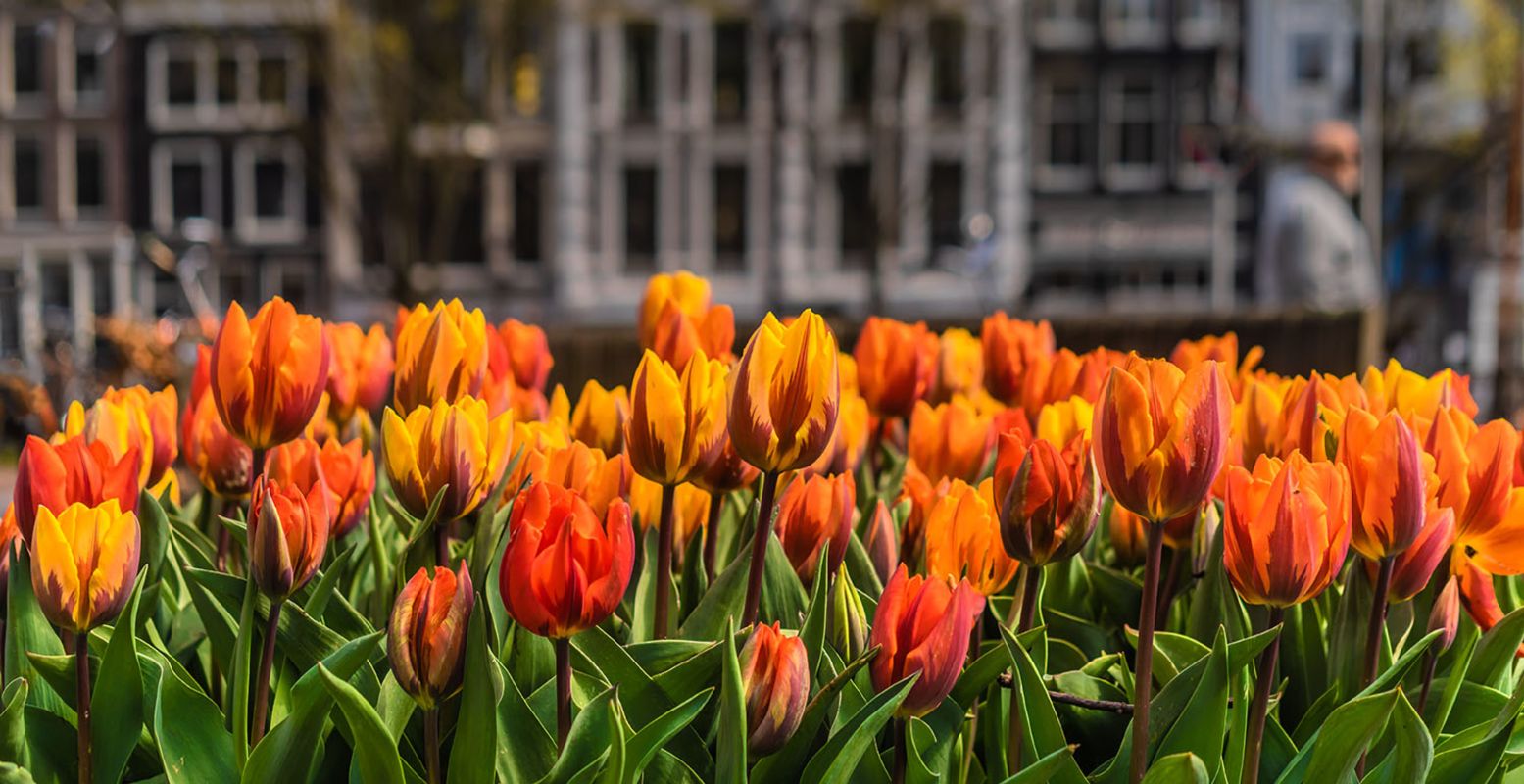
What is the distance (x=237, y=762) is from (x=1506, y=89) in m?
26.0

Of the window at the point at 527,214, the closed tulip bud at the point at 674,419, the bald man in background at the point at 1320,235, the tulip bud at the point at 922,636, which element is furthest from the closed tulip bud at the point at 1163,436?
the window at the point at 527,214

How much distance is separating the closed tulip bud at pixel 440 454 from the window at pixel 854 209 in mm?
25655

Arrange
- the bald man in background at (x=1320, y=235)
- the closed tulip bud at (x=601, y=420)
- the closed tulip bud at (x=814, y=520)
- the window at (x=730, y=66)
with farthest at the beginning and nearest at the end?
1. the window at (x=730, y=66)
2. the bald man in background at (x=1320, y=235)
3. the closed tulip bud at (x=601, y=420)
4. the closed tulip bud at (x=814, y=520)

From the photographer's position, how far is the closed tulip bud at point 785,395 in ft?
2.83

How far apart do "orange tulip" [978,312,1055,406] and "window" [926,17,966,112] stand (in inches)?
971

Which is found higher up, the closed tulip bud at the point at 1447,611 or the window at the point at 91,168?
the window at the point at 91,168

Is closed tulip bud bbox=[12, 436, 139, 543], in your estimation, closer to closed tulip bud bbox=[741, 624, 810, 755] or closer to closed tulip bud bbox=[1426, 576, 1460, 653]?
closed tulip bud bbox=[741, 624, 810, 755]

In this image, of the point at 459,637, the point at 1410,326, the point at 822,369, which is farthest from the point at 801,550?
the point at 1410,326

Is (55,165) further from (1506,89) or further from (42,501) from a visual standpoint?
(42,501)

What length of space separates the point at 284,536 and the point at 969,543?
1.30 feet

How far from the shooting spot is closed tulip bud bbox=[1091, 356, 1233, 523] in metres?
0.80

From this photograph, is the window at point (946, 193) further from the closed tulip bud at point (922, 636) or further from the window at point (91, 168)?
the closed tulip bud at point (922, 636)

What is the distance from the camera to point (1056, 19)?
27.1m

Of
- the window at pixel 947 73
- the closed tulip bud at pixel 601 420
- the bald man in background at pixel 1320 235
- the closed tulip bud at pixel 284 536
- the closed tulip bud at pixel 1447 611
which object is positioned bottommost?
the closed tulip bud at pixel 1447 611
